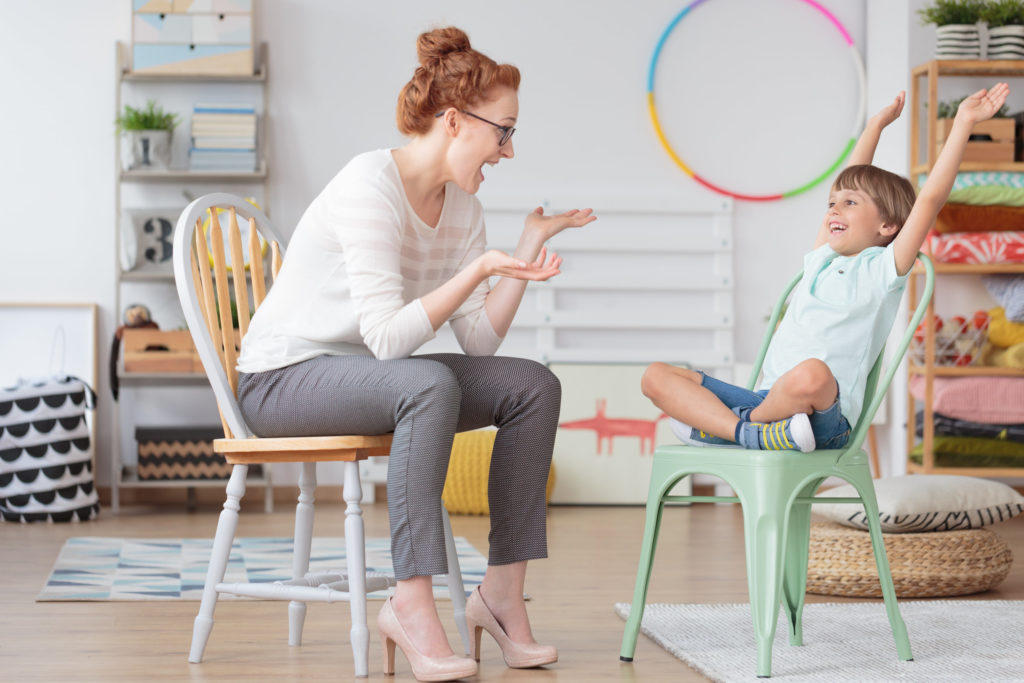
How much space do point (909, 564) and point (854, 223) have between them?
0.86 metres

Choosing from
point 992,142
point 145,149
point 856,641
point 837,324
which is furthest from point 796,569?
point 145,149

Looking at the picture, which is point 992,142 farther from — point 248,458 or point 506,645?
point 248,458

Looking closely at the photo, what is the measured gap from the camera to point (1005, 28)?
409 centimetres

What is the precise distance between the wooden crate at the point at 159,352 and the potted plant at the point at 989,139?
2.69 meters

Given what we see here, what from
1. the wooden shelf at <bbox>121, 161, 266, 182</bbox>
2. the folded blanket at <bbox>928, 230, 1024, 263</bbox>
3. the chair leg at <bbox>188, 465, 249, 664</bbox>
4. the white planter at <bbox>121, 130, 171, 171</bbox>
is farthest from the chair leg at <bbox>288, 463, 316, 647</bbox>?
the folded blanket at <bbox>928, 230, 1024, 263</bbox>

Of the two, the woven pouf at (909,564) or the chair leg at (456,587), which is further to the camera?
the woven pouf at (909,564)

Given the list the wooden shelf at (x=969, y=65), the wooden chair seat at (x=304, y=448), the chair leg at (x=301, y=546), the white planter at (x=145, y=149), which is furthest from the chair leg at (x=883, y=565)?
the white planter at (x=145, y=149)

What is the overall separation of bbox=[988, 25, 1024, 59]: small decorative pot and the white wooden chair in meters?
3.04

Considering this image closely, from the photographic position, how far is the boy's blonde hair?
6.91 feet

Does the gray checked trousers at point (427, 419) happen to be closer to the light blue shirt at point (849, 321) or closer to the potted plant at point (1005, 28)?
the light blue shirt at point (849, 321)

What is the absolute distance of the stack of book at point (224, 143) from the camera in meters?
4.24

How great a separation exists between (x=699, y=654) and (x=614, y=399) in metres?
2.55

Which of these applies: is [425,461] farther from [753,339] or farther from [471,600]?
[753,339]

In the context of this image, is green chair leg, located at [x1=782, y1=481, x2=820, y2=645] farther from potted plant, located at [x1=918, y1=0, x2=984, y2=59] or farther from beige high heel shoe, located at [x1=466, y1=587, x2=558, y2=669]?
potted plant, located at [x1=918, y1=0, x2=984, y2=59]
